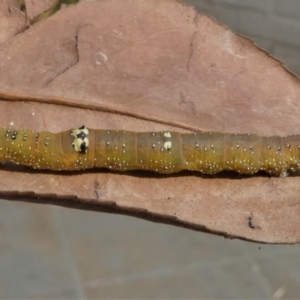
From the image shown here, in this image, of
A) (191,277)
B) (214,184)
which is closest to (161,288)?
(191,277)

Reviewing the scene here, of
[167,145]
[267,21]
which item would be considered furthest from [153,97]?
[267,21]

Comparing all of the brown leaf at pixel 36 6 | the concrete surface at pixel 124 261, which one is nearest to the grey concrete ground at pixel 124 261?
the concrete surface at pixel 124 261

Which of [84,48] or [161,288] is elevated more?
[84,48]

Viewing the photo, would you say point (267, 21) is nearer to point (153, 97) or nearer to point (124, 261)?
point (153, 97)

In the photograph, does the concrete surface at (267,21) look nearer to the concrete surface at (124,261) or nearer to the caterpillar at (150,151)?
the caterpillar at (150,151)

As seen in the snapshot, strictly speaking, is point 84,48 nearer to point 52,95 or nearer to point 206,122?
point 52,95

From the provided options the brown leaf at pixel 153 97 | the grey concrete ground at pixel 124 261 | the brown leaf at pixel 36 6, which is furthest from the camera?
the brown leaf at pixel 36 6

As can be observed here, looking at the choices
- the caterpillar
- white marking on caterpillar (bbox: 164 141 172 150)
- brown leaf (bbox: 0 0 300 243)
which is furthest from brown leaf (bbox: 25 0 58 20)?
white marking on caterpillar (bbox: 164 141 172 150)
